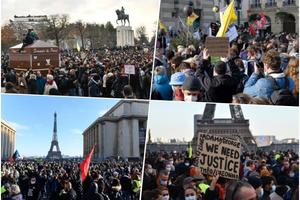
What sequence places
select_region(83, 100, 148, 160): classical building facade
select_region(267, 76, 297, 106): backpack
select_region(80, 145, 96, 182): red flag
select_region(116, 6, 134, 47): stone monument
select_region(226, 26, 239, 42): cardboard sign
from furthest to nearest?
1. select_region(80, 145, 96, 182): red flag
2. select_region(116, 6, 134, 47): stone monument
3. select_region(83, 100, 148, 160): classical building facade
4. select_region(226, 26, 239, 42): cardboard sign
5. select_region(267, 76, 297, 106): backpack

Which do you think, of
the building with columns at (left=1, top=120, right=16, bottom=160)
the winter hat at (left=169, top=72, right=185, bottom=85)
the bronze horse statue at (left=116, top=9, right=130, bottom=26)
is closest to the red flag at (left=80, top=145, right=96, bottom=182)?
the building with columns at (left=1, top=120, right=16, bottom=160)

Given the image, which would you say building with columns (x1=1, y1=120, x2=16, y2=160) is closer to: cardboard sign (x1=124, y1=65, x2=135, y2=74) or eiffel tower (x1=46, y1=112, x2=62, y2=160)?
eiffel tower (x1=46, y1=112, x2=62, y2=160)

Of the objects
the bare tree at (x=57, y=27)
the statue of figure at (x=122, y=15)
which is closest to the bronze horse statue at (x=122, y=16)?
the statue of figure at (x=122, y=15)

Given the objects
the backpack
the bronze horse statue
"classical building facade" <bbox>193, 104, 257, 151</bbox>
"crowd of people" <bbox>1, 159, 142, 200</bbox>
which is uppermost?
the bronze horse statue

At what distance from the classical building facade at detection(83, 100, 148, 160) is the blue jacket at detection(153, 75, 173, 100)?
0.45 feet

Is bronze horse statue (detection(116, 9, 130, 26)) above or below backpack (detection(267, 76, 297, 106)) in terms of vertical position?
above

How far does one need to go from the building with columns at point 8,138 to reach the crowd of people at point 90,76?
276 millimetres

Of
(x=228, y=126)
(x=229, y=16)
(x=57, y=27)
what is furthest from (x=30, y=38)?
(x=228, y=126)

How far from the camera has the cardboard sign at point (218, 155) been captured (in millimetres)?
4512

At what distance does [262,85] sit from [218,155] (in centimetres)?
57

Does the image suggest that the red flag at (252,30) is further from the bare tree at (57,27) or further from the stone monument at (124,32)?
the bare tree at (57,27)

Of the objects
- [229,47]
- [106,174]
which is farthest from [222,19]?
[106,174]

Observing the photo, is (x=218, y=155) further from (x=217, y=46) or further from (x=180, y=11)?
(x=180, y=11)

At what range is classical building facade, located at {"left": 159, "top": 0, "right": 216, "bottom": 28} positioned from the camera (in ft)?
15.1
